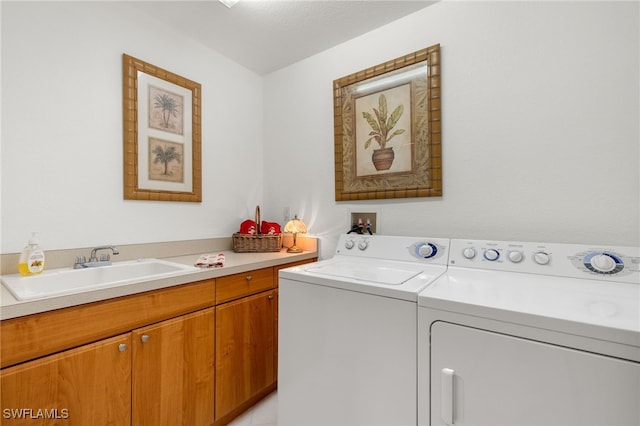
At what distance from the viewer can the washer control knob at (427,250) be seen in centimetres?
147

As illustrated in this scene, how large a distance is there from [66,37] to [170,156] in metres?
0.76

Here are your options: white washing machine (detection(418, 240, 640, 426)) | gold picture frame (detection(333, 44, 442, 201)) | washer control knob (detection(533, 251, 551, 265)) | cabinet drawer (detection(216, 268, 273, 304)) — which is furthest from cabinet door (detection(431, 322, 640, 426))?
cabinet drawer (detection(216, 268, 273, 304))

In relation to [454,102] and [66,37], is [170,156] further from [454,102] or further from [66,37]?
[454,102]

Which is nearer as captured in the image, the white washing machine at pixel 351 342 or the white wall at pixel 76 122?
the white washing machine at pixel 351 342

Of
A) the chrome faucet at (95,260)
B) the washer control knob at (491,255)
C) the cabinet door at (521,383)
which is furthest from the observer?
the chrome faucet at (95,260)

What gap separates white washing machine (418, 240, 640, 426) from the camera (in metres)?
0.70

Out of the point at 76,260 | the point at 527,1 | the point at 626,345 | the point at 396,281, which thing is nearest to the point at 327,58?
the point at 527,1

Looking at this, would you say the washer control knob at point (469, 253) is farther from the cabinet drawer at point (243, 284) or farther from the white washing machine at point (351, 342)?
the cabinet drawer at point (243, 284)

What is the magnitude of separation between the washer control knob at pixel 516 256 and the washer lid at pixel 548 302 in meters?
0.07

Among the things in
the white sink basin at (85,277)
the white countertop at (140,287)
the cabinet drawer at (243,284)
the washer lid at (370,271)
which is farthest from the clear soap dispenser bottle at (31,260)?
the washer lid at (370,271)

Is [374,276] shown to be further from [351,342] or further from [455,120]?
[455,120]

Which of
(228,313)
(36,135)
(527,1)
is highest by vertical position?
(527,1)

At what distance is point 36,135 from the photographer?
138 centimetres

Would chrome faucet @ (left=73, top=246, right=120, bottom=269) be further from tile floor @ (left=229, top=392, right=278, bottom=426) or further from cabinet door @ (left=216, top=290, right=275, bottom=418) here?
tile floor @ (left=229, top=392, right=278, bottom=426)
